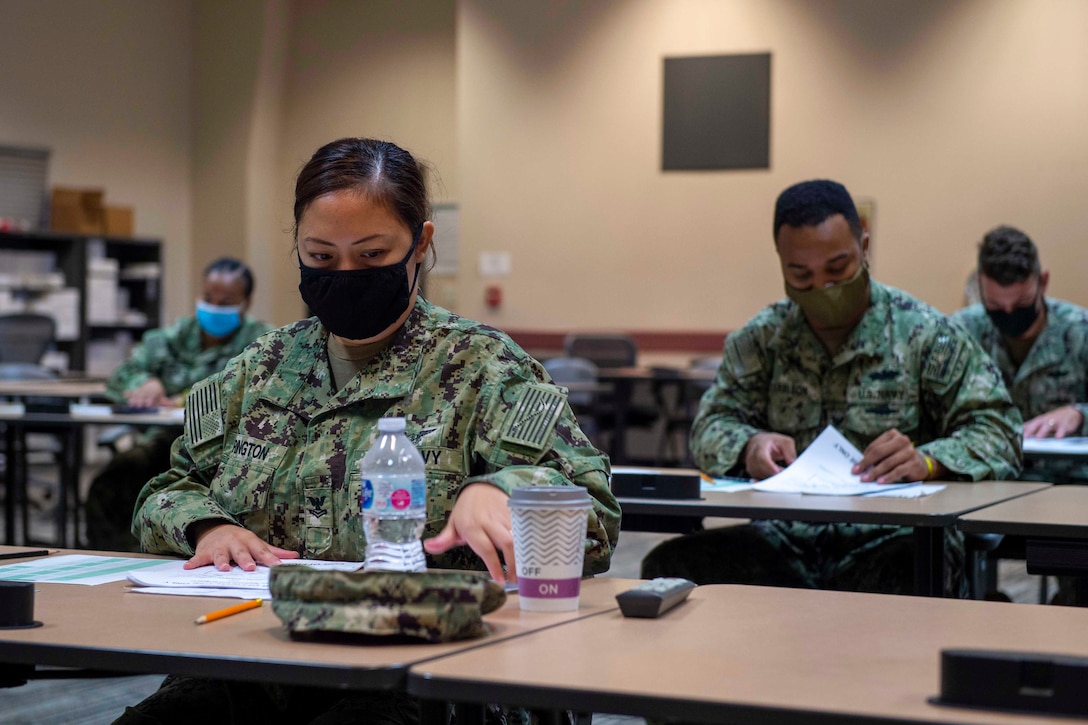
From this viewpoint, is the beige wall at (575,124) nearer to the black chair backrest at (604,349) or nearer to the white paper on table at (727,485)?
the black chair backrest at (604,349)

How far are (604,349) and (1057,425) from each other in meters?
5.21

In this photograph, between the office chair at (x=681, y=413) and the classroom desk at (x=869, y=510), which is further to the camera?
the office chair at (x=681, y=413)

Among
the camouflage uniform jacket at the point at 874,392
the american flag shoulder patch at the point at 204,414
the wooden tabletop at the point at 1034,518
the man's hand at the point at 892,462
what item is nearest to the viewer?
the american flag shoulder patch at the point at 204,414

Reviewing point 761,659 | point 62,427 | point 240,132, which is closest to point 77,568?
point 761,659

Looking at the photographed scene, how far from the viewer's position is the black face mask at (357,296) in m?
1.79

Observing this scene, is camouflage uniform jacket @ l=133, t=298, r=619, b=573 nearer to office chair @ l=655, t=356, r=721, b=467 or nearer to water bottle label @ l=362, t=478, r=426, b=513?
water bottle label @ l=362, t=478, r=426, b=513

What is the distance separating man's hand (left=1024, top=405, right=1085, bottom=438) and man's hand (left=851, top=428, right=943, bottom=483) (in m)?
1.21

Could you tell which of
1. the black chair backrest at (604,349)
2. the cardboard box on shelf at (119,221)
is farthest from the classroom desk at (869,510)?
the cardboard box on shelf at (119,221)

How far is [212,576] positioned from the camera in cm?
157

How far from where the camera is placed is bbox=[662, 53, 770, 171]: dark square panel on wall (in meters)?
8.80

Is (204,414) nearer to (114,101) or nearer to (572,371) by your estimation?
(572,371)

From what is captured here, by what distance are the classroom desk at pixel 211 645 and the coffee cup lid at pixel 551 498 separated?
0.41 feet

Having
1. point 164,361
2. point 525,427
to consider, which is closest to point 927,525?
point 525,427

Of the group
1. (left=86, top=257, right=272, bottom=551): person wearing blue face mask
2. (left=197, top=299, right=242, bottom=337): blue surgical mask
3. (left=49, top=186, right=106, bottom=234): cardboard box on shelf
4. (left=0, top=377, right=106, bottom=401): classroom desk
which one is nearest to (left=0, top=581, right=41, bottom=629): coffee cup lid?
(left=86, top=257, right=272, bottom=551): person wearing blue face mask
